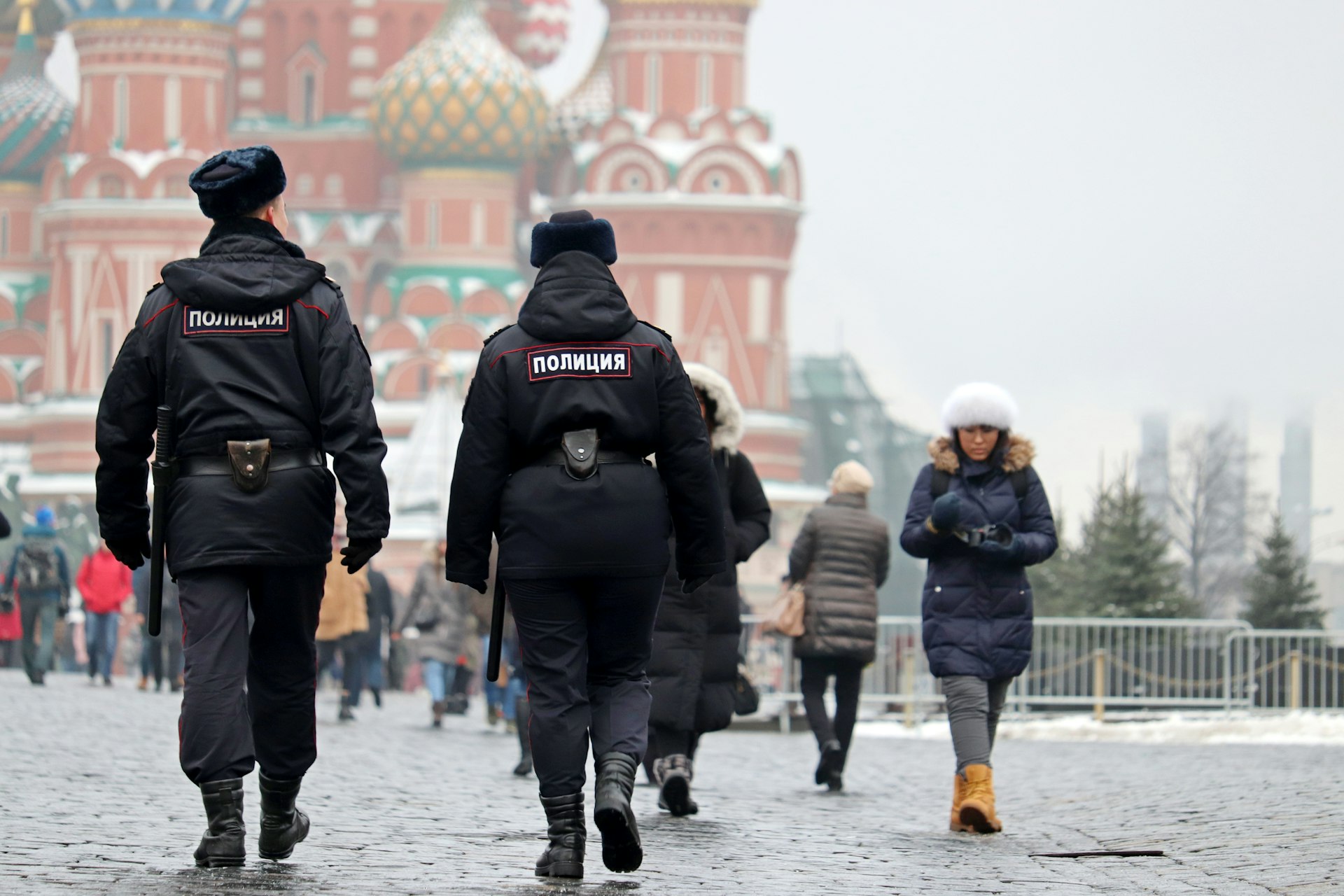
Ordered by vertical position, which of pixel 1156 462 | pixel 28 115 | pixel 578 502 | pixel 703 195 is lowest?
pixel 578 502

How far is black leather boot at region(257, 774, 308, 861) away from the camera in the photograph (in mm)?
6480

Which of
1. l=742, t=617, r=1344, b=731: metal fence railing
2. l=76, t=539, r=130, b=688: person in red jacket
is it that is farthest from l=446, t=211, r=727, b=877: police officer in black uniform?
l=76, t=539, r=130, b=688: person in red jacket

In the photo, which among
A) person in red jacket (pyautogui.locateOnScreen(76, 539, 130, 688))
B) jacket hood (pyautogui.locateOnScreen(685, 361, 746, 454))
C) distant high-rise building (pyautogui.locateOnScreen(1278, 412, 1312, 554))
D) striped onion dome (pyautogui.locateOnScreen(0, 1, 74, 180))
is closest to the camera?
jacket hood (pyautogui.locateOnScreen(685, 361, 746, 454))

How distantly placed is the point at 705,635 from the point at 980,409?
111cm

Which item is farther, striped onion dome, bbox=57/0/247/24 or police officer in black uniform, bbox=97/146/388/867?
striped onion dome, bbox=57/0/247/24

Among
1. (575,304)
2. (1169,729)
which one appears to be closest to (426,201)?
(1169,729)

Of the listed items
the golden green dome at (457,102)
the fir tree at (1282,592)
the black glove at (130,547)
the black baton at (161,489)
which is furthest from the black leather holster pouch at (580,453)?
the golden green dome at (457,102)

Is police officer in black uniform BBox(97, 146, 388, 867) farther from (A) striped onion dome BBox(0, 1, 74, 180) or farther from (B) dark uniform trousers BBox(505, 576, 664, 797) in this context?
(A) striped onion dome BBox(0, 1, 74, 180)

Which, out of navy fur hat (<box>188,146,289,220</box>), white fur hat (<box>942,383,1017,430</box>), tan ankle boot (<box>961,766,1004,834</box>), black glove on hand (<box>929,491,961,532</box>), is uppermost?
navy fur hat (<box>188,146,289,220</box>)

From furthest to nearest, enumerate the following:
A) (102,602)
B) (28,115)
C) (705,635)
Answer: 1. (28,115)
2. (102,602)
3. (705,635)

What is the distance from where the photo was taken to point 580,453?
643 centimetres

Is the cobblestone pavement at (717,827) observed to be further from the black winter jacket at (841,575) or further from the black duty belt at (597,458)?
the black duty belt at (597,458)

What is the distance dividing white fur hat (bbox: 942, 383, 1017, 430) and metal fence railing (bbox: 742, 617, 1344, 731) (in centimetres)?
959

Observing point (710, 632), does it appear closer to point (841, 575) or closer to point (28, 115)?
point (841, 575)
